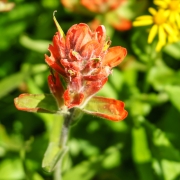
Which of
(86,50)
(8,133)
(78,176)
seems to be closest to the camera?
(86,50)

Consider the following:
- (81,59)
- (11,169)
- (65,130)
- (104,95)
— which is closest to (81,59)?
(81,59)

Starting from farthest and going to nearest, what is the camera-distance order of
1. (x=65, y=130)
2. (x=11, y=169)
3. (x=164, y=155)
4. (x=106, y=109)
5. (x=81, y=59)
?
1. (x=11, y=169)
2. (x=164, y=155)
3. (x=65, y=130)
4. (x=106, y=109)
5. (x=81, y=59)

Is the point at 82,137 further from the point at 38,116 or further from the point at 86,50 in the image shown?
the point at 86,50

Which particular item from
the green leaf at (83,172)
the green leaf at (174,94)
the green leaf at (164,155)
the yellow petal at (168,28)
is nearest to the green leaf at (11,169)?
the green leaf at (83,172)

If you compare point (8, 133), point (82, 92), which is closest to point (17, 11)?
point (8, 133)

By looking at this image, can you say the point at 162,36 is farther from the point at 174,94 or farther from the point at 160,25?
the point at 174,94
